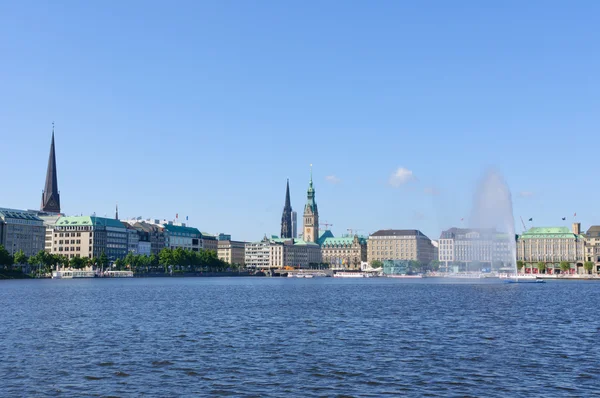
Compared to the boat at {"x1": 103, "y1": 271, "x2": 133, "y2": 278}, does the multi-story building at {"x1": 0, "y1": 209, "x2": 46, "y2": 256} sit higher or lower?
higher

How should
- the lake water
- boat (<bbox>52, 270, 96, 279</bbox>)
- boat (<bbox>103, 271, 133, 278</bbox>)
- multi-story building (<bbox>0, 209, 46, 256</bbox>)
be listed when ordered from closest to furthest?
the lake water
boat (<bbox>52, 270, 96, 279</bbox>)
multi-story building (<bbox>0, 209, 46, 256</bbox>)
boat (<bbox>103, 271, 133, 278</bbox>)

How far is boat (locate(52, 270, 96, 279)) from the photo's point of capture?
174 meters

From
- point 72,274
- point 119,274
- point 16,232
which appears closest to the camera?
point 72,274

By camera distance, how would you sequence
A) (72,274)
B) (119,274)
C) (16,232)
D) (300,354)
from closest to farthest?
(300,354), (72,274), (16,232), (119,274)

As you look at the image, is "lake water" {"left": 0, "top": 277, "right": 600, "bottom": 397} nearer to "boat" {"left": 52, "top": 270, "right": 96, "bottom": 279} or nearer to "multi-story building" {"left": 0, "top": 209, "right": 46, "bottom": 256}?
"boat" {"left": 52, "top": 270, "right": 96, "bottom": 279}

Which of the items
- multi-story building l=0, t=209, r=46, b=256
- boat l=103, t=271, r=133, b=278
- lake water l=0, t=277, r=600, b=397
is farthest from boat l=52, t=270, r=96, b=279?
lake water l=0, t=277, r=600, b=397

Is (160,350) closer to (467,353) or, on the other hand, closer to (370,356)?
(370,356)

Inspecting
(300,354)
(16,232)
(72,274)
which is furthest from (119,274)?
(300,354)

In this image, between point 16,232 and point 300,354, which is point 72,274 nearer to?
point 16,232

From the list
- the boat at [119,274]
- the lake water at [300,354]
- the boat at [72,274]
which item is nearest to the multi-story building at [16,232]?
the boat at [72,274]

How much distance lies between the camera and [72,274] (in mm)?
176750

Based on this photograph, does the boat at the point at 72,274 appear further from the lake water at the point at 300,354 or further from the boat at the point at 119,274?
the lake water at the point at 300,354

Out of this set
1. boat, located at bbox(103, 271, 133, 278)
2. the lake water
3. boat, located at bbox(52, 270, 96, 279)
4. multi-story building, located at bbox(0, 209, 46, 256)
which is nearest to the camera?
the lake water

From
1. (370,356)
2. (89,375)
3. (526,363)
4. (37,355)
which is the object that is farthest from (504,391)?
(37,355)
